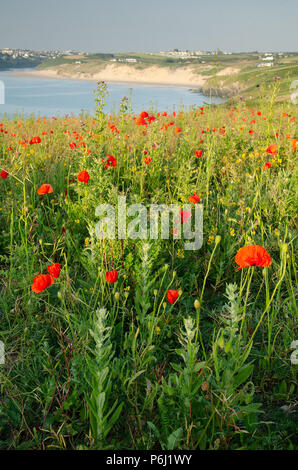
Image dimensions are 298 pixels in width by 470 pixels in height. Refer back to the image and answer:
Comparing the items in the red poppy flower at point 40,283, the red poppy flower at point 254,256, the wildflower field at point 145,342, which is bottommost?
the wildflower field at point 145,342

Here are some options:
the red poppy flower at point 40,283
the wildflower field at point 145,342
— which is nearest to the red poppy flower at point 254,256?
the wildflower field at point 145,342

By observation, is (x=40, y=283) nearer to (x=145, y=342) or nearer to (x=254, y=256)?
(x=145, y=342)

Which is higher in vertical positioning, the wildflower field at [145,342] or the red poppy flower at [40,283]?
the red poppy flower at [40,283]

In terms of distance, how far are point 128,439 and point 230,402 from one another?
0.47m

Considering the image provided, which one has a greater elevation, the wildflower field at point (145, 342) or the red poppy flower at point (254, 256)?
the red poppy flower at point (254, 256)

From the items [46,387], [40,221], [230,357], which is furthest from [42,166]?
[230,357]

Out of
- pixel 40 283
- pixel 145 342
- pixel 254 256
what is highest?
pixel 254 256

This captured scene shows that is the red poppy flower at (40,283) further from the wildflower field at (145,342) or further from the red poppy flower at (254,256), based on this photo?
the red poppy flower at (254,256)

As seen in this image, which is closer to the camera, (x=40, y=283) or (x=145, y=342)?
(x=40, y=283)

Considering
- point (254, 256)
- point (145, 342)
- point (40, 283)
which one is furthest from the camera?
point (145, 342)

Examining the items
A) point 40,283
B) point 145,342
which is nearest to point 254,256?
point 145,342

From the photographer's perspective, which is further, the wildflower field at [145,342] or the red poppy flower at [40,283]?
the red poppy flower at [40,283]

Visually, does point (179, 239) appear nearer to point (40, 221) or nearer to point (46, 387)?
point (40, 221)

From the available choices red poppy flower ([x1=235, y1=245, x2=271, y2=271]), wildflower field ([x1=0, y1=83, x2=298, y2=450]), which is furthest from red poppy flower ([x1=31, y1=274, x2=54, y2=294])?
red poppy flower ([x1=235, y1=245, x2=271, y2=271])
